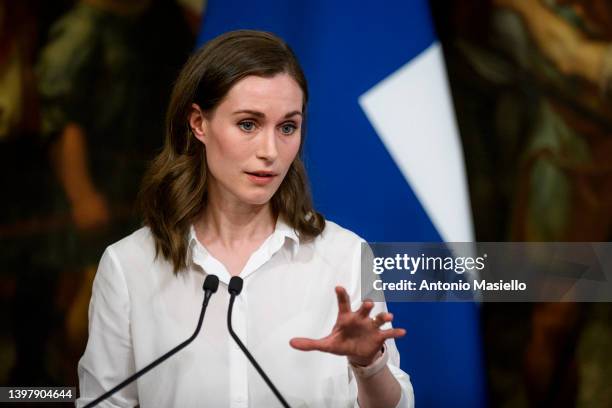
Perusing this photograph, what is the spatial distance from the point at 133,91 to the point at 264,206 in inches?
31.7

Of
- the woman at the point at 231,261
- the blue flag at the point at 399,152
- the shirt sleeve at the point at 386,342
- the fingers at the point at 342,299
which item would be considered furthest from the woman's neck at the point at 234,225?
the fingers at the point at 342,299

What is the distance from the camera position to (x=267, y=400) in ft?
6.59

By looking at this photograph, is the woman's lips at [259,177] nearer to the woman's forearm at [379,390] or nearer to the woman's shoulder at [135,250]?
the woman's shoulder at [135,250]

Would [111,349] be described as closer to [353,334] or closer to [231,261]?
[231,261]

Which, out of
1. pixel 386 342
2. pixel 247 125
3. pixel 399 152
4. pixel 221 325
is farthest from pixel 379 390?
pixel 399 152

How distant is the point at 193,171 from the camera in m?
2.14

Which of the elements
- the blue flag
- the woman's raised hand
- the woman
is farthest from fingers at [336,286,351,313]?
the blue flag

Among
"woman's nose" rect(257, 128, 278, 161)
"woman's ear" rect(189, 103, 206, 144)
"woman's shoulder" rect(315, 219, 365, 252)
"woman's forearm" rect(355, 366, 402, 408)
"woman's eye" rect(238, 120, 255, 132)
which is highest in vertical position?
"woman's ear" rect(189, 103, 206, 144)

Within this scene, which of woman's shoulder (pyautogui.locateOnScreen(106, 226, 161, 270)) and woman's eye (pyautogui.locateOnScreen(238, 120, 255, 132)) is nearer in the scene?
woman's eye (pyautogui.locateOnScreen(238, 120, 255, 132))

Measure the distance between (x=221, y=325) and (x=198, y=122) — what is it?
1.73ft

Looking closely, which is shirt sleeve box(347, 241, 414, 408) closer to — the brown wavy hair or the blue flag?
the brown wavy hair

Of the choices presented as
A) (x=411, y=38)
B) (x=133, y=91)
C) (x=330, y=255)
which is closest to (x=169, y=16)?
(x=133, y=91)

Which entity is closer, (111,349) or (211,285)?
(211,285)

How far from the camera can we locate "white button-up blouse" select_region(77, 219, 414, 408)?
6.61 feet
